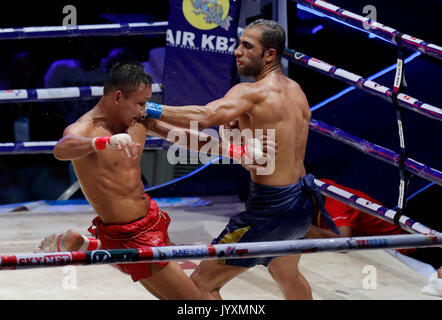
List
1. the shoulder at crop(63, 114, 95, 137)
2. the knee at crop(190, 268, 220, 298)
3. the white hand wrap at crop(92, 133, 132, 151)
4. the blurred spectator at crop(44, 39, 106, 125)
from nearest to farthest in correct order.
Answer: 1. the white hand wrap at crop(92, 133, 132, 151)
2. the shoulder at crop(63, 114, 95, 137)
3. the knee at crop(190, 268, 220, 298)
4. the blurred spectator at crop(44, 39, 106, 125)

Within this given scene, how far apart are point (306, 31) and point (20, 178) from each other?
2610 millimetres

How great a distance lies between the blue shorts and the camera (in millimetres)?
3152

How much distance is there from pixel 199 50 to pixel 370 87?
1.12 m

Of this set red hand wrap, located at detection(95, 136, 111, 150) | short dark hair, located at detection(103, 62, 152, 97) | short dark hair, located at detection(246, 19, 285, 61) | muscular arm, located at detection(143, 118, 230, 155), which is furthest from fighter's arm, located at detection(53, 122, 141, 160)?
short dark hair, located at detection(246, 19, 285, 61)

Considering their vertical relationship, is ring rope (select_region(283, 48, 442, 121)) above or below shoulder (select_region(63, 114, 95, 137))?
below

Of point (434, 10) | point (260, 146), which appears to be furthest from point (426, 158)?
point (260, 146)

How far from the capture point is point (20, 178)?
604 cm

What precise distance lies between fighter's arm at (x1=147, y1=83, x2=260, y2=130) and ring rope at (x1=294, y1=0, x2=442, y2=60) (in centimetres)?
114

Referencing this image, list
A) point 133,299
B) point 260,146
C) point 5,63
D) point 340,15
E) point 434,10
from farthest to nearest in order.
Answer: point 5,63, point 434,10, point 340,15, point 133,299, point 260,146

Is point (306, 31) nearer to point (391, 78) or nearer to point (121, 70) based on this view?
point (391, 78)

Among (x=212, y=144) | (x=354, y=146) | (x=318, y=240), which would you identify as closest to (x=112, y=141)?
(x=212, y=144)

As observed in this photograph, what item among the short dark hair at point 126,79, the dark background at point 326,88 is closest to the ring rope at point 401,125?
the dark background at point 326,88

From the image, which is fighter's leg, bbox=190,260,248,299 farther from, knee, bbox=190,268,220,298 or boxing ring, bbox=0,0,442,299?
boxing ring, bbox=0,0,442,299

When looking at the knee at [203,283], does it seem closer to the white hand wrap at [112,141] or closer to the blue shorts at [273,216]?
the blue shorts at [273,216]
